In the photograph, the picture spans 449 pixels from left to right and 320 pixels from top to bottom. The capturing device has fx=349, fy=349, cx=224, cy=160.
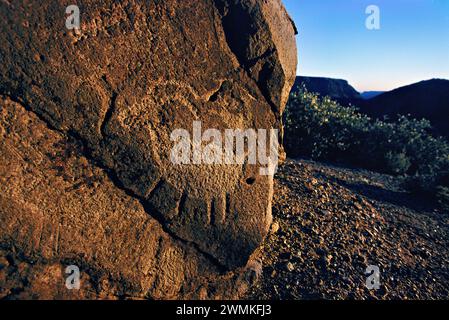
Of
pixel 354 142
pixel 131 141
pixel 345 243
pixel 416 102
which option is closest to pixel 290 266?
pixel 345 243

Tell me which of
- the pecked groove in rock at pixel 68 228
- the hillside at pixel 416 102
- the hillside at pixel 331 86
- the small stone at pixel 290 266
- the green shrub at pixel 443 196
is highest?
the hillside at pixel 331 86

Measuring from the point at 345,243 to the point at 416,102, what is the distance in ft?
78.9

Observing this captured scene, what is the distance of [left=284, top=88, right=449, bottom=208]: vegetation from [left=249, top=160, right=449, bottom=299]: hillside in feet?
6.18

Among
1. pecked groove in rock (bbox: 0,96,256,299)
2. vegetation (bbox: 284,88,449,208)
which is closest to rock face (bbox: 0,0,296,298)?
pecked groove in rock (bbox: 0,96,256,299)

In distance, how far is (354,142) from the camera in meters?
7.27

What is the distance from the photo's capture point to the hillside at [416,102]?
70.6ft

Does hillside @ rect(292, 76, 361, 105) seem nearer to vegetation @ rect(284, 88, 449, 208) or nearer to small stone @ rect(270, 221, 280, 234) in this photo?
vegetation @ rect(284, 88, 449, 208)

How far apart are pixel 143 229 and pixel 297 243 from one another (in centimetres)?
151

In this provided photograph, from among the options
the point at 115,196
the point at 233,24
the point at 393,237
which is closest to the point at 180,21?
the point at 233,24

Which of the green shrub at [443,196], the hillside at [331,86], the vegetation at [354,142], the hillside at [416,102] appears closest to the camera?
the green shrub at [443,196]

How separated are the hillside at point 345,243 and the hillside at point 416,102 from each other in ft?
60.5

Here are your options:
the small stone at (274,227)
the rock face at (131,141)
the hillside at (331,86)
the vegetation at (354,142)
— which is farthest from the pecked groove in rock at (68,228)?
the hillside at (331,86)

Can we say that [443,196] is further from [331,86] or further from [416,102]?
[331,86]

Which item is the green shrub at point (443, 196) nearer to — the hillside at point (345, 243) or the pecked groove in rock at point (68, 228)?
the hillside at point (345, 243)
